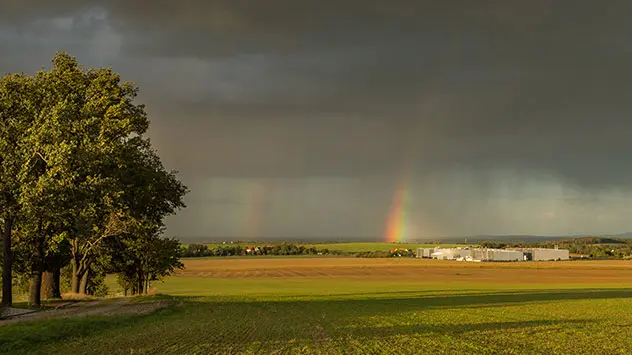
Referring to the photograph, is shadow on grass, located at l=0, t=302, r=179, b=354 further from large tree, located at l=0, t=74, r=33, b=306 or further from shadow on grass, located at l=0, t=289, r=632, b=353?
large tree, located at l=0, t=74, r=33, b=306

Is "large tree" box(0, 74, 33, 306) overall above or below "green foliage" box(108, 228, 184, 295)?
above

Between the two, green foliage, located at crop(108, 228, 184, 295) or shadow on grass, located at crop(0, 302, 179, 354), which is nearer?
shadow on grass, located at crop(0, 302, 179, 354)

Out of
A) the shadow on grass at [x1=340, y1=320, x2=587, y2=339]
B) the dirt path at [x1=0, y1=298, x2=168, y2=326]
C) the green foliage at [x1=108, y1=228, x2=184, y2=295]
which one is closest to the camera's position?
the shadow on grass at [x1=340, y1=320, x2=587, y2=339]

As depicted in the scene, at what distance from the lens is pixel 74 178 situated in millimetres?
38906

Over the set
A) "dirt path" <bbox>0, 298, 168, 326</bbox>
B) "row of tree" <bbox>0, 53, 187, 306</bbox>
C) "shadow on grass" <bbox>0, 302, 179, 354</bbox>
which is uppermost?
"row of tree" <bbox>0, 53, 187, 306</bbox>

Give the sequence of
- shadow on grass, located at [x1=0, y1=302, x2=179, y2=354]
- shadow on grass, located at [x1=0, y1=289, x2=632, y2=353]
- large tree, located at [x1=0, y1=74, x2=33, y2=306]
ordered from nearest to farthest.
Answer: shadow on grass, located at [x1=0, y1=302, x2=179, y2=354] < shadow on grass, located at [x1=0, y1=289, x2=632, y2=353] < large tree, located at [x1=0, y1=74, x2=33, y2=306]

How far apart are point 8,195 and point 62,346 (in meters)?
19.3

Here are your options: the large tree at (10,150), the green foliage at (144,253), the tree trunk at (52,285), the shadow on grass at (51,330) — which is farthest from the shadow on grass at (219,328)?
the tree trunk at (52,285)

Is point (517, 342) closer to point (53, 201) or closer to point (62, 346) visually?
point (62, 346)

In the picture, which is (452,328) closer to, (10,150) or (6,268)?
(6,268)

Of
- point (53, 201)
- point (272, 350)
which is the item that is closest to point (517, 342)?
point (272, 350)

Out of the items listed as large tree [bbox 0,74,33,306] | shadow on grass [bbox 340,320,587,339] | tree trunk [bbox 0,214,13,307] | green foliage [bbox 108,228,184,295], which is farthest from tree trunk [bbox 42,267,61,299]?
shadow on grass [bbox 340,320,587,339]

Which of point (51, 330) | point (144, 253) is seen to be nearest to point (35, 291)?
point (144, 253)

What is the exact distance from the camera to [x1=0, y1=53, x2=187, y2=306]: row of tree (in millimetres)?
38500
